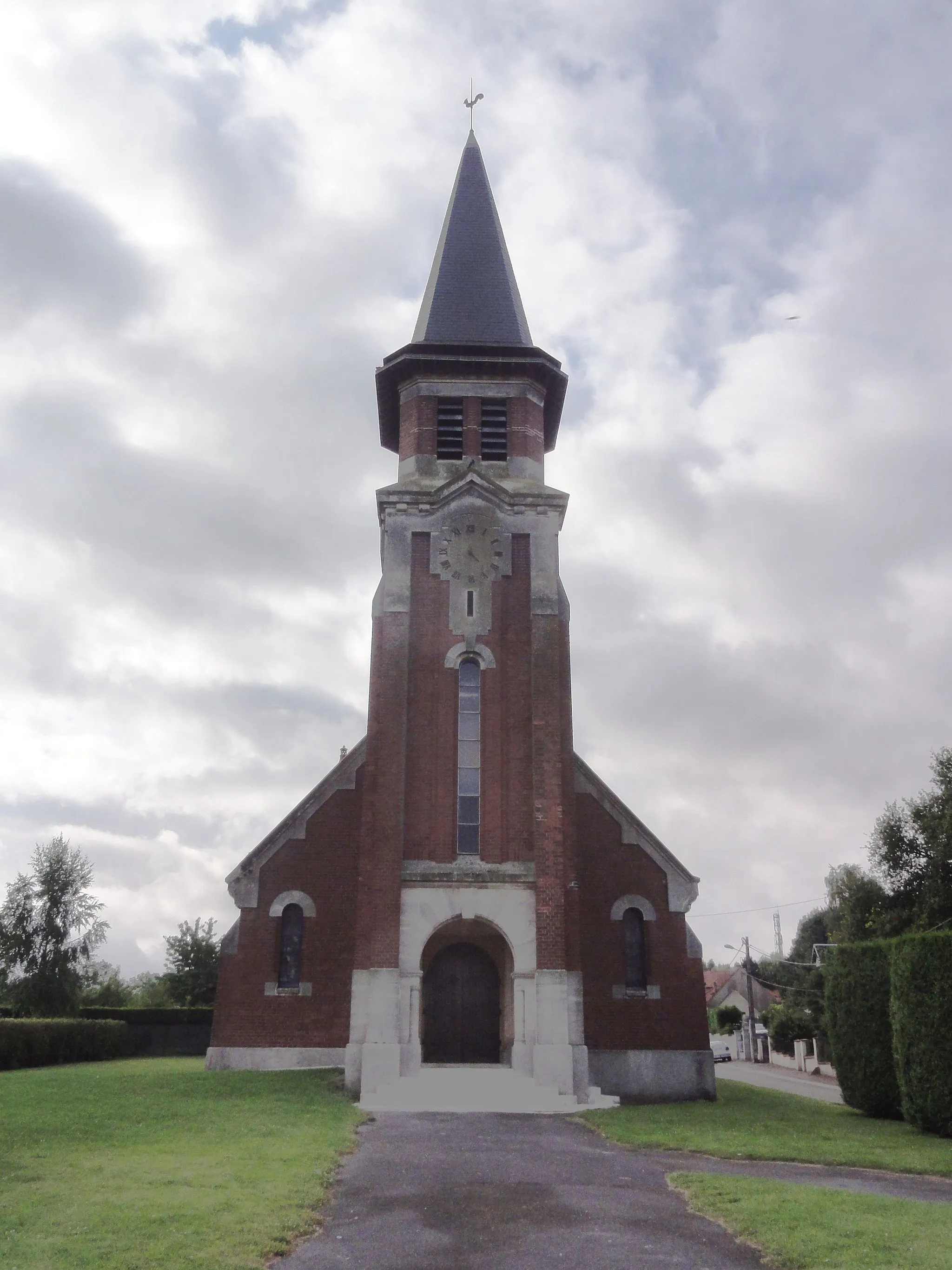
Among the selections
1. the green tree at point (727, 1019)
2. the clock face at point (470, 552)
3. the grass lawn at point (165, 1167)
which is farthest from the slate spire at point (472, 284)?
the green tree at point (727, 1019)

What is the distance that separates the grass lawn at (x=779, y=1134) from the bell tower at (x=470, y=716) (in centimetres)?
262

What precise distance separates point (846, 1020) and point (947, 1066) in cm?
452

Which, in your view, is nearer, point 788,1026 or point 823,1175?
point 823,1175

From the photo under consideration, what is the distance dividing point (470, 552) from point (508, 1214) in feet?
54.2

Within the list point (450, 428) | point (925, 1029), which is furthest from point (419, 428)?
point (925, 1029)

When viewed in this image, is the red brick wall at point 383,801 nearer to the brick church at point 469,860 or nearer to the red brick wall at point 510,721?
the brick church at point 469,860

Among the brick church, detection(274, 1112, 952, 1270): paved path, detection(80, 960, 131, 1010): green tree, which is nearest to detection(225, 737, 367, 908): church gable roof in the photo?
the brick church

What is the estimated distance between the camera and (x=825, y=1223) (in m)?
Result: 9.09

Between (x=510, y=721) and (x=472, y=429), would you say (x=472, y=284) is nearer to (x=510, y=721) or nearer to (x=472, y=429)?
(x=472, y=429)

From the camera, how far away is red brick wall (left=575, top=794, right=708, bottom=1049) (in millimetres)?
23062

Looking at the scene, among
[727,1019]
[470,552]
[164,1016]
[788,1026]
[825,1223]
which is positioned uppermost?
[470,552]

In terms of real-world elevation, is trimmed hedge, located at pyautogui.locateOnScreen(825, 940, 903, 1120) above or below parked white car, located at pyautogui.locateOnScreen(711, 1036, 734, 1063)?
above

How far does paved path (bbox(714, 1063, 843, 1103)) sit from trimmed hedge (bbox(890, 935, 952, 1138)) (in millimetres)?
9122

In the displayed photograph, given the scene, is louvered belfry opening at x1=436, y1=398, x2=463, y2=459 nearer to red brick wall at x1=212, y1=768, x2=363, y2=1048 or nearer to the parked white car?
red brick wall at x1=212, y1=768, x2=363, y2=1048
